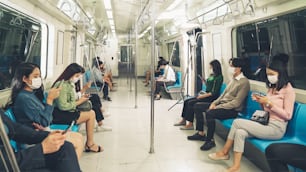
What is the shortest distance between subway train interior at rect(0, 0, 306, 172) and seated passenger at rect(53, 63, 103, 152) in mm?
72

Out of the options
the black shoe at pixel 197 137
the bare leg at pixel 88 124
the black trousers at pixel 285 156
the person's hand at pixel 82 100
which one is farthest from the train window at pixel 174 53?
the black trousers at pixel 285 156

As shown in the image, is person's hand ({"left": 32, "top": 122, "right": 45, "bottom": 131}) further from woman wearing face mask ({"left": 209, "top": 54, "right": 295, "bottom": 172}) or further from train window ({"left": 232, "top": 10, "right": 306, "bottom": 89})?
train window ({"left": 232, "top": 10, "right": 306, "bottom": 89})

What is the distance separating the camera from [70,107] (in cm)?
291

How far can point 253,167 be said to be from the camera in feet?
8.63

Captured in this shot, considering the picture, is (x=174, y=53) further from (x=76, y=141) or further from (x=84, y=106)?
(x=76, y=141)

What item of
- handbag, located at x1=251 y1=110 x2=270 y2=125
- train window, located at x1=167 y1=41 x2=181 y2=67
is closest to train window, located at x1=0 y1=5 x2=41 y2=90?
handbag, located at x1=251 y1=110 x2=270 y2=125

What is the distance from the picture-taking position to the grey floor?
263cm

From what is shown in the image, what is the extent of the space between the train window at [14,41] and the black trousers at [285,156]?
248 centimetres

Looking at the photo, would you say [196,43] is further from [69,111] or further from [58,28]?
[69,111]

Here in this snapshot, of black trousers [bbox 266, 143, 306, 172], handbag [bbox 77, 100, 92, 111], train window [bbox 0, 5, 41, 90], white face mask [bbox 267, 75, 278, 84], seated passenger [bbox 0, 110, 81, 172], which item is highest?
train window [bbox 0, 5, 41, 90]

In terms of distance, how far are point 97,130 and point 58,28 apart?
193 cm

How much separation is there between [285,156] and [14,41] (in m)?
2.76

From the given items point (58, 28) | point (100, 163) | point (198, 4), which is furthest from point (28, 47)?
point (198, 4)

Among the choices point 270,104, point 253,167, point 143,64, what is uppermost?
point 143,64
